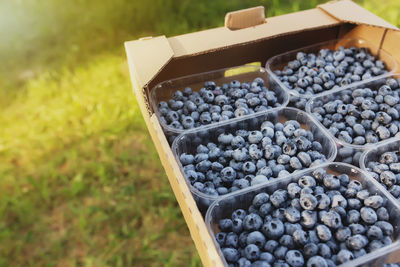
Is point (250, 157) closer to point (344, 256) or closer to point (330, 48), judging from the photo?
point (344, 256)

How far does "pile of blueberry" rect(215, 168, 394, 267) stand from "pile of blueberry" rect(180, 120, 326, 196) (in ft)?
0.30

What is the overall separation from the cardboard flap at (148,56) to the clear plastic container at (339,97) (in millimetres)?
610

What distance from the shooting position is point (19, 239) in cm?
197

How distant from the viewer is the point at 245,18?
1.64 m

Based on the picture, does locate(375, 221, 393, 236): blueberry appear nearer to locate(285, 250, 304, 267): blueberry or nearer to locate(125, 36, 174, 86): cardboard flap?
locate(285, 250, 304, 267): blueberry

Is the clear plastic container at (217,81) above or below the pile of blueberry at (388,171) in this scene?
above

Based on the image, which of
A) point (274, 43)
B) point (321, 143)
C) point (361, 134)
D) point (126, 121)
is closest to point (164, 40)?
point (274, 43)

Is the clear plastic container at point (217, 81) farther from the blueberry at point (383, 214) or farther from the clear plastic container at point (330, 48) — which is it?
the blueberry at point (383, 214)

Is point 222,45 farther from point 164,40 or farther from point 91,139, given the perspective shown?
point 91,139

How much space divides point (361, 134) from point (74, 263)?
149cm

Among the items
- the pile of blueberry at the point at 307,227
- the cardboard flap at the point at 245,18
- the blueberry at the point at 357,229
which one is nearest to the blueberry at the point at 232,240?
the pile of blueberry at the point at 307,227

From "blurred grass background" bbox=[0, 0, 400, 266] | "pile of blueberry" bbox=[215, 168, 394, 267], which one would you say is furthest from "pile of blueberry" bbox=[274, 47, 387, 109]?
"blurred grass background" bbox=[0, 0, 400, 266]

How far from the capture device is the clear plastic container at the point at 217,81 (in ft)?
5.16

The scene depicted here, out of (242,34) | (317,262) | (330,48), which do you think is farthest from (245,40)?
(317,262)
